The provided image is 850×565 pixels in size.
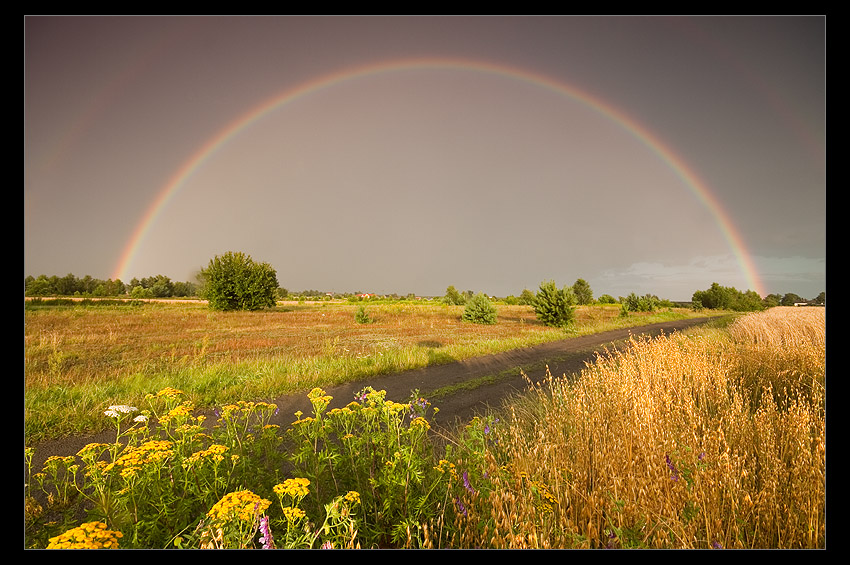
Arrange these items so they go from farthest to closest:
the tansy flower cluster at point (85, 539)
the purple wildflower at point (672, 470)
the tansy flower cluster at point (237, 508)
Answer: the purple wildflower at point (672, 470)
the tansy flower cluster at point (237, 508)
the tansy flower cluster at point (85, 539)

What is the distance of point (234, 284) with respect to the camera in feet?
166

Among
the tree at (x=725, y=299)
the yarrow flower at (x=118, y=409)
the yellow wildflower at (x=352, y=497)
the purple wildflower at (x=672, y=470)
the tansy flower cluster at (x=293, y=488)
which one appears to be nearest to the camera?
the tansy flower cluster at (x=293, y=488)

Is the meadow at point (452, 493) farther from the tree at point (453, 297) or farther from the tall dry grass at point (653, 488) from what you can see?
the tree at point (453, 297)

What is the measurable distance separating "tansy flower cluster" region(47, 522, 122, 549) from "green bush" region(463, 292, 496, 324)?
32157 mm

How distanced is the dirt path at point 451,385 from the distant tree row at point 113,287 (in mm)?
45543

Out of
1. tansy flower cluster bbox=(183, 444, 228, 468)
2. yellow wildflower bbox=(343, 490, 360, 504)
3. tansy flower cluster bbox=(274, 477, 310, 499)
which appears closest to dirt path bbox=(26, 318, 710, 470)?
tansy flower cluster bbox=(183, 444, 228, 468)

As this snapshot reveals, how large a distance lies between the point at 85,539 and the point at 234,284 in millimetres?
56339

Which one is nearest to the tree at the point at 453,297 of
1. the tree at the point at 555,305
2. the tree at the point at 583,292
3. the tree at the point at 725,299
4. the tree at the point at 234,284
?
the tree at the point at 583,292

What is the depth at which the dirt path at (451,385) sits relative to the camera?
17.4 feet

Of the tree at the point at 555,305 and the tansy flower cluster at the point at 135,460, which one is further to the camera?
the tree at the point at 555,305

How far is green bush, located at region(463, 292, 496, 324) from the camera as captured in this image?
3316 cm

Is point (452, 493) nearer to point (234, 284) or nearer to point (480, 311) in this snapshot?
point (480, 311)

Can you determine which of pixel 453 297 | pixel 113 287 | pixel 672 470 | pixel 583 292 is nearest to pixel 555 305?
pixel 672 470
